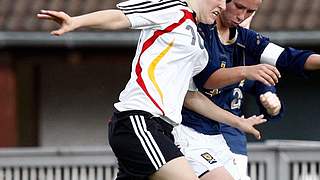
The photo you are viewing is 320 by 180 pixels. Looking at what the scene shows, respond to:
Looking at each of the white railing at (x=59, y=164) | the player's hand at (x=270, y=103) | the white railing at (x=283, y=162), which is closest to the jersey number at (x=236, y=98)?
the player's hand at (x=270, y=103)

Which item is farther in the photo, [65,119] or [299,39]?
[65,119]

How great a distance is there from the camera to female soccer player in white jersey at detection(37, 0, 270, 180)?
6.18m

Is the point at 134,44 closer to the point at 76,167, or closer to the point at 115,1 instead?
the point at 115,1

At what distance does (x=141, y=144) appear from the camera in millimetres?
6207

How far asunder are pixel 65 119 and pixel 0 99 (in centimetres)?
83

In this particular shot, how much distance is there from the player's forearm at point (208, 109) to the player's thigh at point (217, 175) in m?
0.24

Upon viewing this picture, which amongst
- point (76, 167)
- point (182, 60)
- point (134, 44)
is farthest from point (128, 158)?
point (134, 44)

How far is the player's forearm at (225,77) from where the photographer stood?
6.39 metres

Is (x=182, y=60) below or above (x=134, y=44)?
above

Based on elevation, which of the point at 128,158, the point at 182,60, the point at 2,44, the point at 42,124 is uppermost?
the point at 182,60

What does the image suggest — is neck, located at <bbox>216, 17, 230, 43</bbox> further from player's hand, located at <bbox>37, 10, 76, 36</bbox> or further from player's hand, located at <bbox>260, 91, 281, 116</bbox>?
player's hand, located at <bbox>37, 10, 76, 36</bbox>

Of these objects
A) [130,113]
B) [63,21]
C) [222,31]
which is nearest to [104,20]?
[63,21]

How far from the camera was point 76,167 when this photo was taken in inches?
430

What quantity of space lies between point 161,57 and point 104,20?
0.36m
